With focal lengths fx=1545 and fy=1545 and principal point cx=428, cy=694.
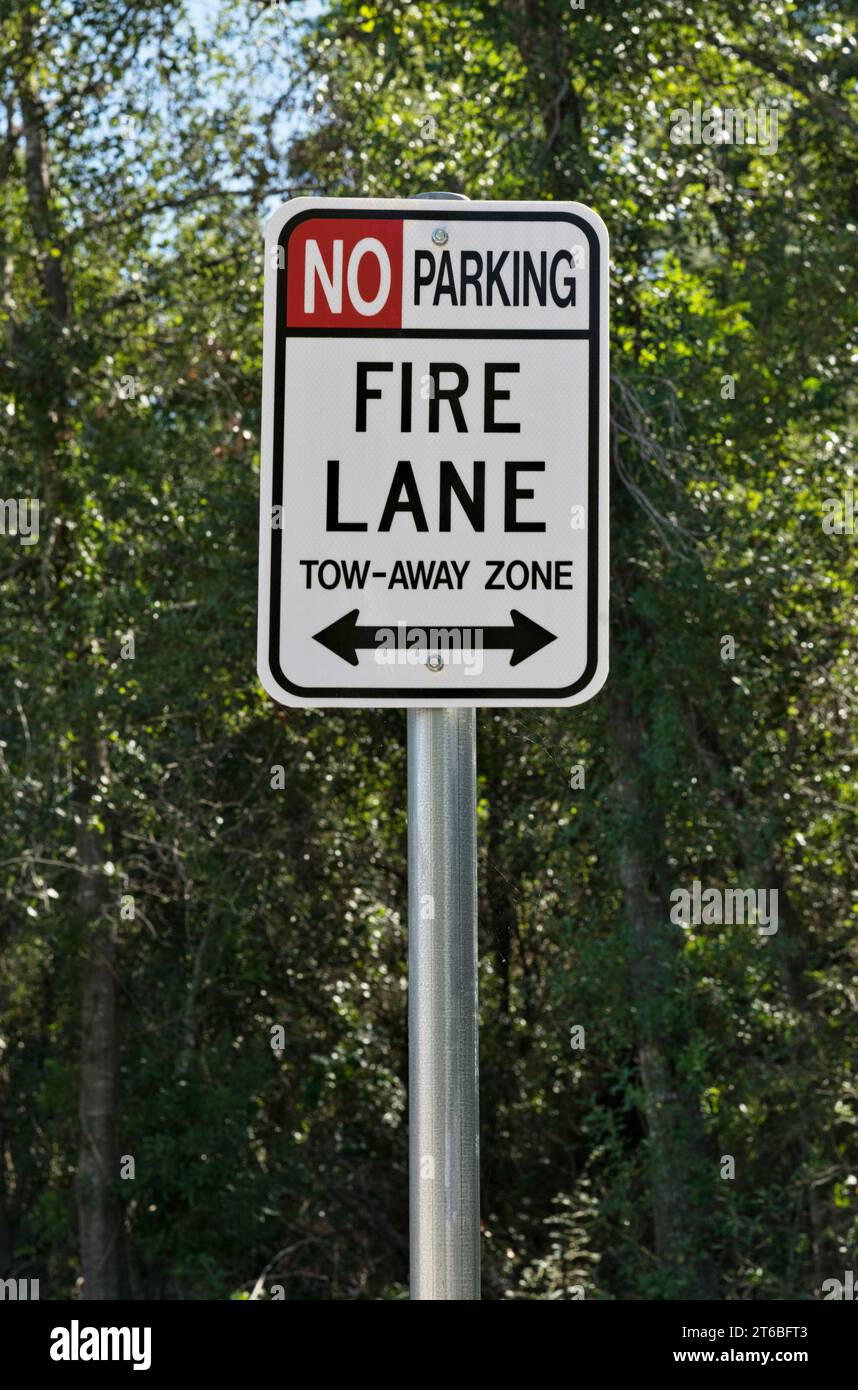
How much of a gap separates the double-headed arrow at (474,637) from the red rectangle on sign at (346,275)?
307mm

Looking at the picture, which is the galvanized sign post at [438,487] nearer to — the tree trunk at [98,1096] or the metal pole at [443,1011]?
the metal pole at [443,1011]

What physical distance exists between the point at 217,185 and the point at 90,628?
238 cm

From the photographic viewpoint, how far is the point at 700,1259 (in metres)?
6.75

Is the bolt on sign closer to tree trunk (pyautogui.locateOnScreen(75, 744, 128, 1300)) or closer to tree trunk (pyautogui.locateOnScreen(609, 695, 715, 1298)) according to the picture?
tree trunk (pyautogui.locateOnScreen(609, 695, 715, 1298))

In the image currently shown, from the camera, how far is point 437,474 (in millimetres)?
1578

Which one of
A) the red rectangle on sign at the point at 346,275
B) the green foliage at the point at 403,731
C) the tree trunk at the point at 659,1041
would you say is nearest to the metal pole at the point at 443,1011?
the red rectangle on sign at the point at 346,275

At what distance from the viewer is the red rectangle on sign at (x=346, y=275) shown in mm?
1585

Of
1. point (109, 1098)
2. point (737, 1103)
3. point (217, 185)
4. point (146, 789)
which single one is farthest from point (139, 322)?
point (737, 1103)

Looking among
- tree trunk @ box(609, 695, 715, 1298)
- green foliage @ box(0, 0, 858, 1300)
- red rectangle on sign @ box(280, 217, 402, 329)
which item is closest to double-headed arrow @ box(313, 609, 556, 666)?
red rectangle on sign @ box(280, 217, 402, 329)

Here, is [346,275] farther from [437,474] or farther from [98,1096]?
[98,1096]

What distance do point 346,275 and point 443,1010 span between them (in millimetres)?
749

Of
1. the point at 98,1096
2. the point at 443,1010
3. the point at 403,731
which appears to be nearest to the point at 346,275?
the point at 443,1010

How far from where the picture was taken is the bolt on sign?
5.13 ft
